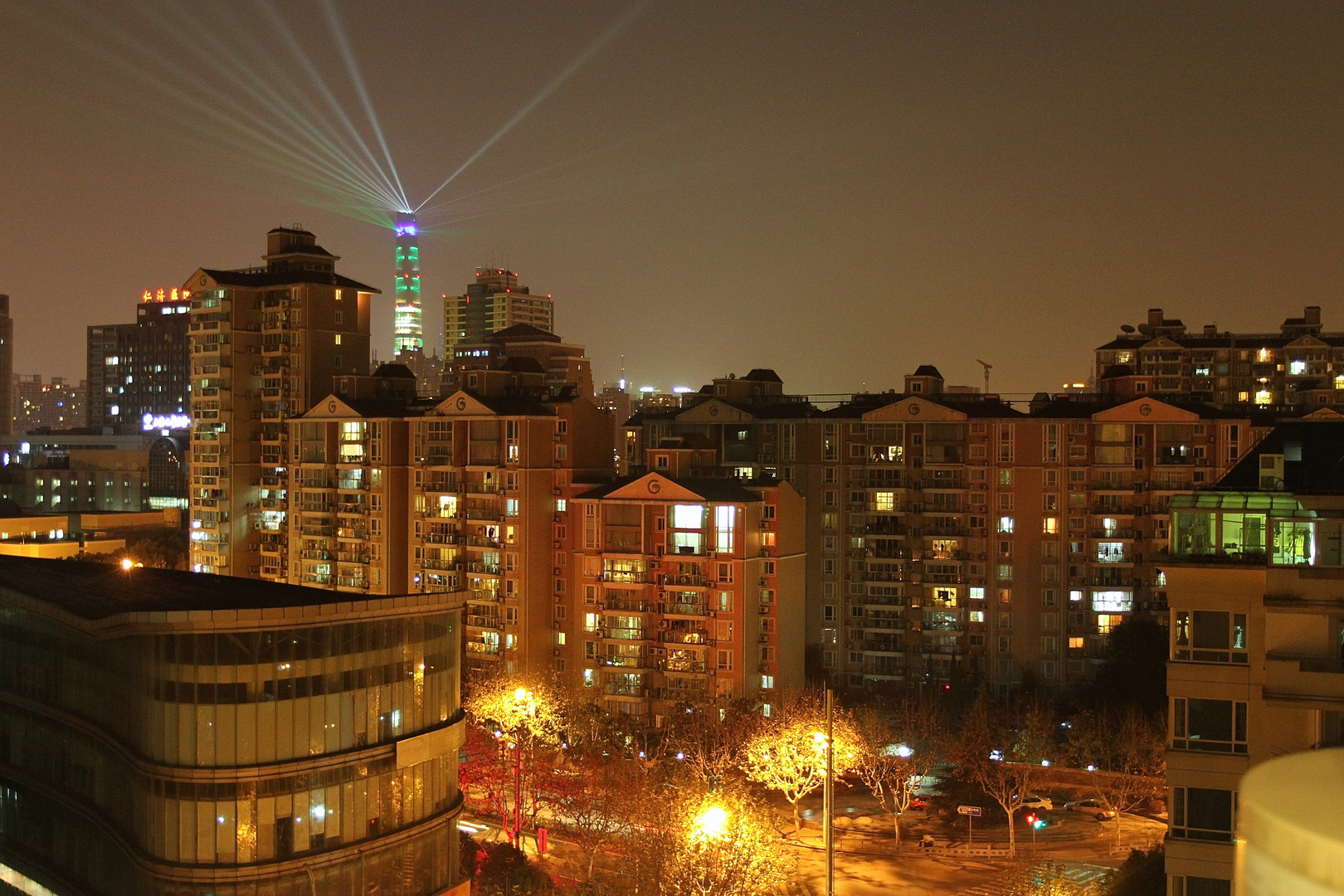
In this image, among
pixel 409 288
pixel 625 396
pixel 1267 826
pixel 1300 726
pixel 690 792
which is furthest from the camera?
pixel 409 288

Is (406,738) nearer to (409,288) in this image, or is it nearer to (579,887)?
(579,887)

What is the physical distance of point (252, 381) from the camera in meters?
53.2

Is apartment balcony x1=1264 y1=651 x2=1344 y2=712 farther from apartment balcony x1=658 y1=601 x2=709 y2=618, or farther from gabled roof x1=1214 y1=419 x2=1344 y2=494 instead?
apartment balcony x1=658 y1=601 x2=709 y2=618

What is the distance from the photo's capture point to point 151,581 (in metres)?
26.9

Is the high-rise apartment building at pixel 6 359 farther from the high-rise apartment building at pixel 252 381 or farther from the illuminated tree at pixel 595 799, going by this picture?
the illuminated tree at pixel 595 799

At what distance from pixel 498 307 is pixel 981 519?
122 m

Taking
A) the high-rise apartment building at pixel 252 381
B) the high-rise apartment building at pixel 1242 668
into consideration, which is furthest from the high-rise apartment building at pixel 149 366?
the high-rise apartment building at pixel 1242 668

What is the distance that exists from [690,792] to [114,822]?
11.4 metres

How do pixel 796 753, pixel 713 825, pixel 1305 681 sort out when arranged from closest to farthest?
pixel 1305 681, pixel 713 825, pixel 796 753

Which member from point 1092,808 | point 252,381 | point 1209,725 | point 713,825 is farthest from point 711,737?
point 252,381

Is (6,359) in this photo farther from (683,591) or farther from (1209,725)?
(1209,725)

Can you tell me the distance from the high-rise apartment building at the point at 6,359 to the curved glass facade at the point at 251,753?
156610 millimetres

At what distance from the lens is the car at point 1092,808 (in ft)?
107

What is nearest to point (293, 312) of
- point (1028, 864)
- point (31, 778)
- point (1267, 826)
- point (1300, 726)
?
point (31, 778)
